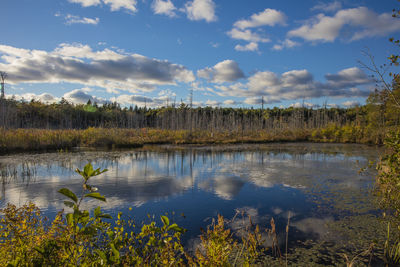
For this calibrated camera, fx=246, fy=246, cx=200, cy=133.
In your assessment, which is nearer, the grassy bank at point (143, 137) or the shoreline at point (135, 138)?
the shoreline at point (135, 138)

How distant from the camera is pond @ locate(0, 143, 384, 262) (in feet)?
16.8

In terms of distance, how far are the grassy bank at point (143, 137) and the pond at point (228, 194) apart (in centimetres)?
618

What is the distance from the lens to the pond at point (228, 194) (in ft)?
16.8

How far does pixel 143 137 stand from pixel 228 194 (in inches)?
791

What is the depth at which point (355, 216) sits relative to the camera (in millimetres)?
5652

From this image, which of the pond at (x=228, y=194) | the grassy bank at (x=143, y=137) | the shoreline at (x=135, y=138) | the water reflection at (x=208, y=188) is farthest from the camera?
the grassy bank at (x=143, y=137)

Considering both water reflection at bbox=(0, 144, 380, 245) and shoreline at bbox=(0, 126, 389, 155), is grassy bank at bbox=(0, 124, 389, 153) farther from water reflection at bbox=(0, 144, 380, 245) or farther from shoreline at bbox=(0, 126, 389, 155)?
water reflection at bbox=(0, 144, 380, 245)

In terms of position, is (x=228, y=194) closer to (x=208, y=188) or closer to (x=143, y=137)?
(x=208, y=188)

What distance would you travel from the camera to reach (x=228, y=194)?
7.50 meters

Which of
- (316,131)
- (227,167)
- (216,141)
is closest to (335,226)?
(227,167)

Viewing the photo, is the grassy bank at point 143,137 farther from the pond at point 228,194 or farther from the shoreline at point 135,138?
the pond at point 228,194

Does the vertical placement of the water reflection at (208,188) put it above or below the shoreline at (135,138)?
below

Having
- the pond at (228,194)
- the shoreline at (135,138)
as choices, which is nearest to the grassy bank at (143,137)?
the shoreline at (135,138)

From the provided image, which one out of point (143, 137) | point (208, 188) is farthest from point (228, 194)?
point (143, 137)
